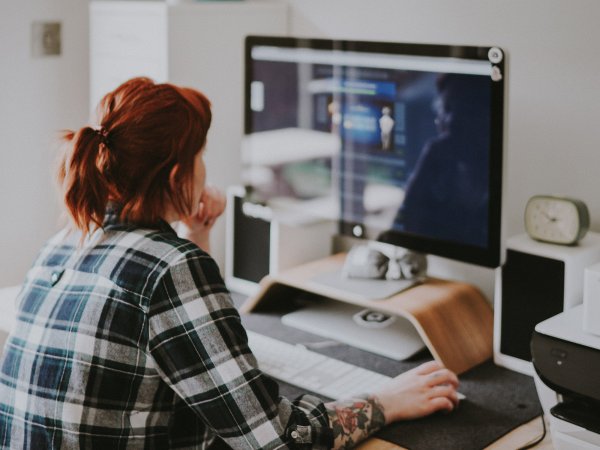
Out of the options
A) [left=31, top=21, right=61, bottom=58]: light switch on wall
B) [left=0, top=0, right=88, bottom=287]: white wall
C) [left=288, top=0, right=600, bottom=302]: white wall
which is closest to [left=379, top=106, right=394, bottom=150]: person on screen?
[left=288, top=0, right=600, bottom=302]: white wall

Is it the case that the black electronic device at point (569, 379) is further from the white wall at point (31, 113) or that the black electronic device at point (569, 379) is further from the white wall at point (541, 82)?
the white wall at point (31, 113)

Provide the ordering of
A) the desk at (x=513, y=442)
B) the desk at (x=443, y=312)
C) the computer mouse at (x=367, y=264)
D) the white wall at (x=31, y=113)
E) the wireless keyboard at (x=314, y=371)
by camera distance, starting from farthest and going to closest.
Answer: the white wall at (x=31, y=113), the computer mouse at (x=367, y=264), the desk at (x=443, y=312), the wireless keyboard at (x=314, y=371), the desk at (x=513, y=442)

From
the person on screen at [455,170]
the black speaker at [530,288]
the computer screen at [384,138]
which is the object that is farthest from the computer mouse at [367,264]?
the black speaker at [530,288]

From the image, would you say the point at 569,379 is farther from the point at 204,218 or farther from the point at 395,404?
the point at 204,218

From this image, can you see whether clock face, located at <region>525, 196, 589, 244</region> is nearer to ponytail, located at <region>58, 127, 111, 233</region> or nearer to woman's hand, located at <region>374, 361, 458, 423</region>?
woman's hand, located at <region>374, 361, 458, 423</region>

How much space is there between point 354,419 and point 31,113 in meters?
1.45

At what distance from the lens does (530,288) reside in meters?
1.76

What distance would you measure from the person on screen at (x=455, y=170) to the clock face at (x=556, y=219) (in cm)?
12

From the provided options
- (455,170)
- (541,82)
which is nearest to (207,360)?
(455,170)

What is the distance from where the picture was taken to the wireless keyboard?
1.69 m

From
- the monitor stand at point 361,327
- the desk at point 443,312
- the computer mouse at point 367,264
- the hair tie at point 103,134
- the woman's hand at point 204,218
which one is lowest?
the monitor stand at point 361,327

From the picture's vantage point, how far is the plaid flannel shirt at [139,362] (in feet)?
4.20

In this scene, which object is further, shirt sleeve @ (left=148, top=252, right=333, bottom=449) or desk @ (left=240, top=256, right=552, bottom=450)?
desk @ (left=240, top=256, right=552, bottom=450)

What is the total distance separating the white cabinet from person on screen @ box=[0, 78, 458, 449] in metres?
0.81
